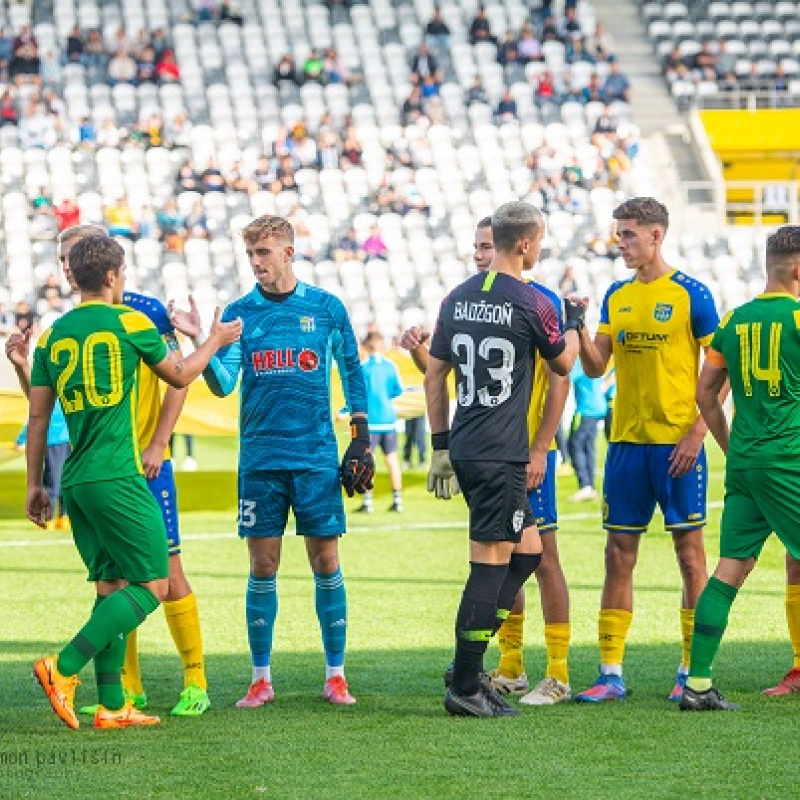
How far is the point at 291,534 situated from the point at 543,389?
762 cm

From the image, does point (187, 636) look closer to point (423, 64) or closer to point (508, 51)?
point (423, 64)

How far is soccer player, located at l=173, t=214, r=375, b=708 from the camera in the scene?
7246 mm

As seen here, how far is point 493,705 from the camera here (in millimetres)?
6934

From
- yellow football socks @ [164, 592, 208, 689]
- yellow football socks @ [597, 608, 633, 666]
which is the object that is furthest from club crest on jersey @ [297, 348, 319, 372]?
yellow football socks @ [597, 608, 633, 666]

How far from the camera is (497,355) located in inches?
267

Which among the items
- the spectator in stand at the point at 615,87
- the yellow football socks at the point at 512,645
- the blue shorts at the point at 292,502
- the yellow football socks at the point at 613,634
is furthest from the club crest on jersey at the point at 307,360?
the spectator in stand at the point at 615,87

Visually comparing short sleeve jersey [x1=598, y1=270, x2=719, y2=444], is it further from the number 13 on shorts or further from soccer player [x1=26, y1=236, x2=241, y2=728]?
soccer player [x1=26, y1=236, x2=241, y2=728]

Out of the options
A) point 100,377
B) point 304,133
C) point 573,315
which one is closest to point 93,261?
point 100,377

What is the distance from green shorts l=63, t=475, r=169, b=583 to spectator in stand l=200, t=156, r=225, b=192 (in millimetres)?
22992

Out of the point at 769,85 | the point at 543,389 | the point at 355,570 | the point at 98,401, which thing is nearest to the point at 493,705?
the point at 543,389

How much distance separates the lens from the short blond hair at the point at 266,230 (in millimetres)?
7180

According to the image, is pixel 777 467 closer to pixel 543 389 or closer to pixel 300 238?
pixel 543 389

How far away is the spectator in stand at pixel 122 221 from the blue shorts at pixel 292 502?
69.1 feet

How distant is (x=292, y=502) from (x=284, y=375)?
0.56 metres
